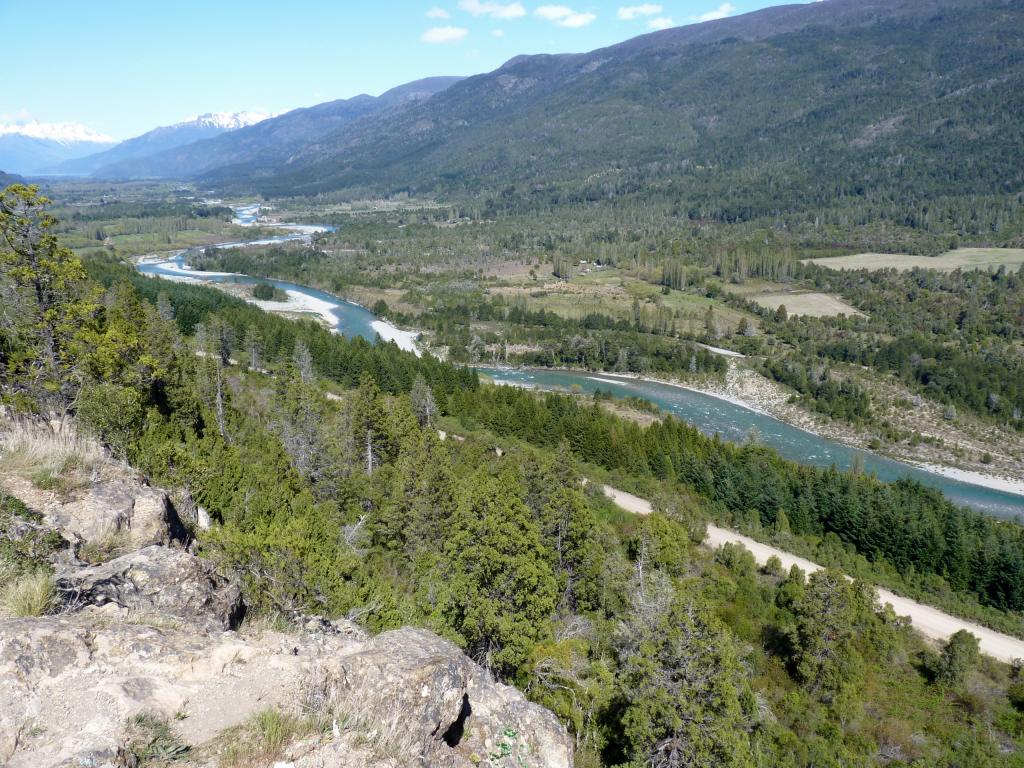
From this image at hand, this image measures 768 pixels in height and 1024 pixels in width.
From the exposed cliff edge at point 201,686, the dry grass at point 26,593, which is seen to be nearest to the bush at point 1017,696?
the exposed cliff edge at point 201,686

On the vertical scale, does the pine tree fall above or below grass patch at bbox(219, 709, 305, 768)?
below

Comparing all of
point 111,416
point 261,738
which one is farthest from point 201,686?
point 111,416

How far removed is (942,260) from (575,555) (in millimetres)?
155268

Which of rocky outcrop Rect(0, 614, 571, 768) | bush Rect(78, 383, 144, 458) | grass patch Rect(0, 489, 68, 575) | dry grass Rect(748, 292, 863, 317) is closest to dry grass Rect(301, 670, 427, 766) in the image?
rocky outcrop Rect(0, 614, 571, 768)

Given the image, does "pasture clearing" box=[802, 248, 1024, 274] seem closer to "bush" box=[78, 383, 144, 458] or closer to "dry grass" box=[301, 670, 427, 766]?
"bush" box=[78, 383, 144, 458]

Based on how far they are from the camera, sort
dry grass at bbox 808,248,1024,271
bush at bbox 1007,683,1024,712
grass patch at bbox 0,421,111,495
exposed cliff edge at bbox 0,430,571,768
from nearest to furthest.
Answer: exposed cliff edge at bbox 0,430,571,768
grass patch at bbox 0,421,111,495
bush at bbox 1007,683,1024,712
dry grass at bbox 808,248,1024,271

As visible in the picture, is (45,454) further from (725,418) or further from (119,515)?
(725,418)

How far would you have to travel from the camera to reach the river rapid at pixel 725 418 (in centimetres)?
5853

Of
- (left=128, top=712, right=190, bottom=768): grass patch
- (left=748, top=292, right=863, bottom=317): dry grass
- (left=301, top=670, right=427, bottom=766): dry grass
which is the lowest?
(left=748, top=292, right=863, bottom=317): dry grass

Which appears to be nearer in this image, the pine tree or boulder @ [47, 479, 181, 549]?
boulder @ [47, 479, 181, 549]

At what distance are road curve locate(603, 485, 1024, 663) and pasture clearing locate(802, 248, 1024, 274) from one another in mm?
122197

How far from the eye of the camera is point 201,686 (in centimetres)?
688

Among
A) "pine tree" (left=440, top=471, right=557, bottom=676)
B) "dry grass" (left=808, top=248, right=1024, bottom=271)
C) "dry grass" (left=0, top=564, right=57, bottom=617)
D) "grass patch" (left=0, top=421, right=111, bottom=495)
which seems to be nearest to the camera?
"dry grass" (left=0, top=564, right=57, bottom=617)

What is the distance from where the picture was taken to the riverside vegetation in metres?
14.8
